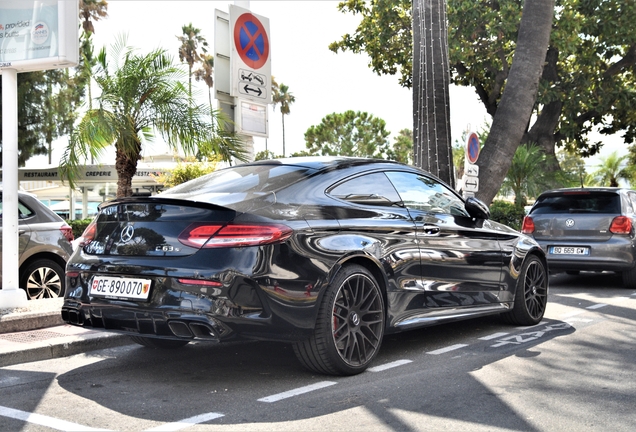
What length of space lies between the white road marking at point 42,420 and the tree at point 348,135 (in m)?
71.7

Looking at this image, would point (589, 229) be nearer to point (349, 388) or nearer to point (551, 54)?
point (349, 388)

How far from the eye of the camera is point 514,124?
13.8 metres

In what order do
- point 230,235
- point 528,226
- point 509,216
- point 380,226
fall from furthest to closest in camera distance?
point 509,216, point 528,226, point 380,226, point 230,235

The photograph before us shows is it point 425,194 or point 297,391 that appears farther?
point 425,194

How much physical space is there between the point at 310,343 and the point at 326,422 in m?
0.88

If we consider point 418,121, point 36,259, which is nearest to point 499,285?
point 36,259

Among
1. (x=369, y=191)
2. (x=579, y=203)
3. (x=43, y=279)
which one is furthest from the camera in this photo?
(x=579, y=203)

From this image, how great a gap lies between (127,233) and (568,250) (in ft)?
26.6

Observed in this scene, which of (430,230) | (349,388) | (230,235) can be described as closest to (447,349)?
(430,230)

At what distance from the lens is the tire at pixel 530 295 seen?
24.2 feet

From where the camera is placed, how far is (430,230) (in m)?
6.10

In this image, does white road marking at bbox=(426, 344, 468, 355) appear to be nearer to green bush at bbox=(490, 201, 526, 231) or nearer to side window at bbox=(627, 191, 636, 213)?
Result: side window at bbox=(627, 191, 636, 213)

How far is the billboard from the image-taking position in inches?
296

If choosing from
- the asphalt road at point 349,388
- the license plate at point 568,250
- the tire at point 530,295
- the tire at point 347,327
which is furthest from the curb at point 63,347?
the license plate at point 568,250
